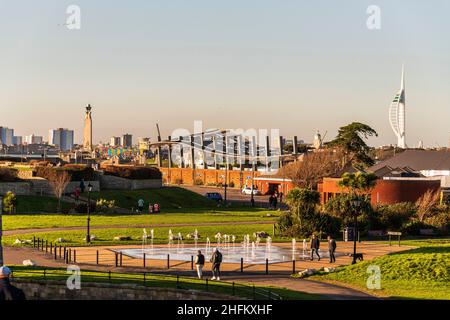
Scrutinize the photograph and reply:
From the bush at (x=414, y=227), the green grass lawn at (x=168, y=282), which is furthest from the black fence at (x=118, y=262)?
the bush at (x=414, y=227)

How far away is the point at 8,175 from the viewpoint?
255ft

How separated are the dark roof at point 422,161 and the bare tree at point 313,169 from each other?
8.59m

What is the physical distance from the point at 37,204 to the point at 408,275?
44793mm

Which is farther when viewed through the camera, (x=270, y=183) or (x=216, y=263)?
(x=270, y=183)

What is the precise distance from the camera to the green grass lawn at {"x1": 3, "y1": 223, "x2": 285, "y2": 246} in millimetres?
49312

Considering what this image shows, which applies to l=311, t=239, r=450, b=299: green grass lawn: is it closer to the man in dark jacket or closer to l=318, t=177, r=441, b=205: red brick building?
the man in dark jacket

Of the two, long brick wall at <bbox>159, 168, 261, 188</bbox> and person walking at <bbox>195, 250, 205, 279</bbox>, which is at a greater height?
long brick wall at <bbox>159, 168, 261, 188</bbox>

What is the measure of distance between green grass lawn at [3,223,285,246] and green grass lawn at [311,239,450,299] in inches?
587

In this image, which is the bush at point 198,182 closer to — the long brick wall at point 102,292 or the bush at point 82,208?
the bush at point 82,208

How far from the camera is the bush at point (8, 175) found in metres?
76.6

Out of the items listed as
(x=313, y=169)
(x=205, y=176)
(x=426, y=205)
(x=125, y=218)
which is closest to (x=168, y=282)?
(x=125, y=218)

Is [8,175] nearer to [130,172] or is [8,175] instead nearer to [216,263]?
[130,172]

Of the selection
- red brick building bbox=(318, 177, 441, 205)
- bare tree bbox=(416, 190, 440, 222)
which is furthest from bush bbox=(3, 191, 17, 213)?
bare tree bbox=(416, 190, 440, 222)
